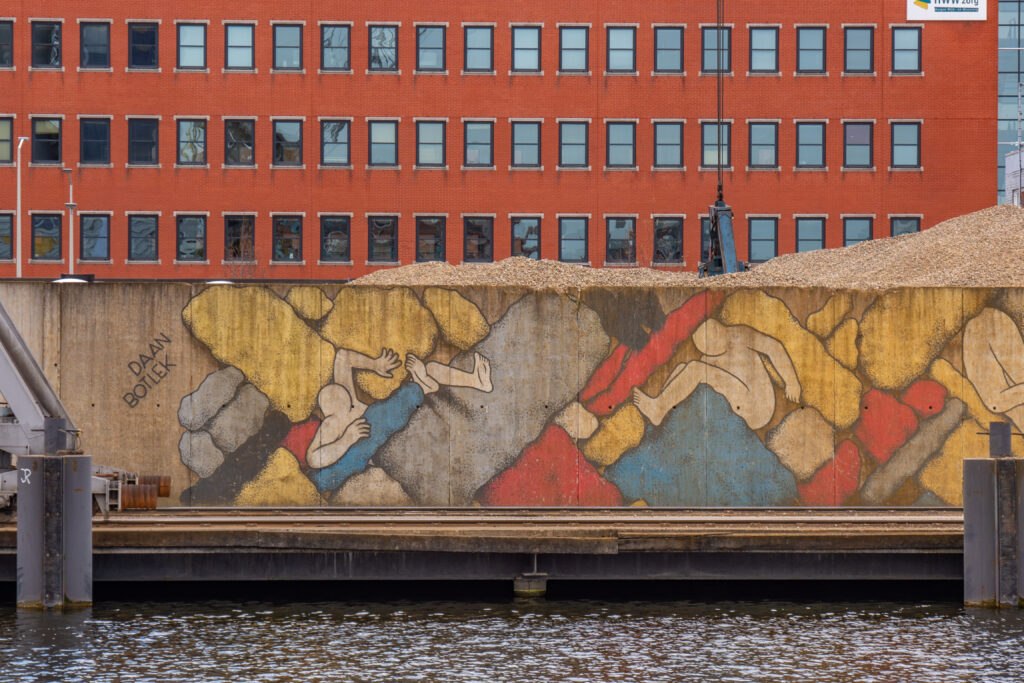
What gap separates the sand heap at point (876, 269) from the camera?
31750mm

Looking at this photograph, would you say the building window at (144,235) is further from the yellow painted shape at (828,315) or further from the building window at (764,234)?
the yellow painted shape at (828,315)

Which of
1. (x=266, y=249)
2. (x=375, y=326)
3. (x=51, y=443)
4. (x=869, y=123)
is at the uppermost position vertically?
(x=869, y=123)

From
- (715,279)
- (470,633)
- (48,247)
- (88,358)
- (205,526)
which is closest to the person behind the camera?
(470,633)

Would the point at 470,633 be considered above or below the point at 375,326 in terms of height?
below

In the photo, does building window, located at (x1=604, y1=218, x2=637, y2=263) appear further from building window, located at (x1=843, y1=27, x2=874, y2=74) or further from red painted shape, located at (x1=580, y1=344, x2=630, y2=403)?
red painted shape, located at (x1=580, y1=344, x2=630, y2=403)

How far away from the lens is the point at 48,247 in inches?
2781

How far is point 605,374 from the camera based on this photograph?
25984 millimetres

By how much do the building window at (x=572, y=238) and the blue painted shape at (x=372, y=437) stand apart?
46.0 m

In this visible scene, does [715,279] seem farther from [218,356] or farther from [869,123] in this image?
[869,123]

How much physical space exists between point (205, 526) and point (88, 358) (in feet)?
Result: 18.2

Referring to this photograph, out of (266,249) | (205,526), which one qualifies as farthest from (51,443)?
(266,249)

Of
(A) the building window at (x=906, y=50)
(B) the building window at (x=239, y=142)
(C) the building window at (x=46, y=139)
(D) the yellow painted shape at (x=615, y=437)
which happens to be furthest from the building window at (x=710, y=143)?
(D) the yellow painted shape at (x=615, y=437)

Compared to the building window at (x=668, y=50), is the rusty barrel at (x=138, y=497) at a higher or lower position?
lower

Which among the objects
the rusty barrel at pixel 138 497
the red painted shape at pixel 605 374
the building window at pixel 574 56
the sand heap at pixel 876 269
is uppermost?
the building window at pixel 574 56
